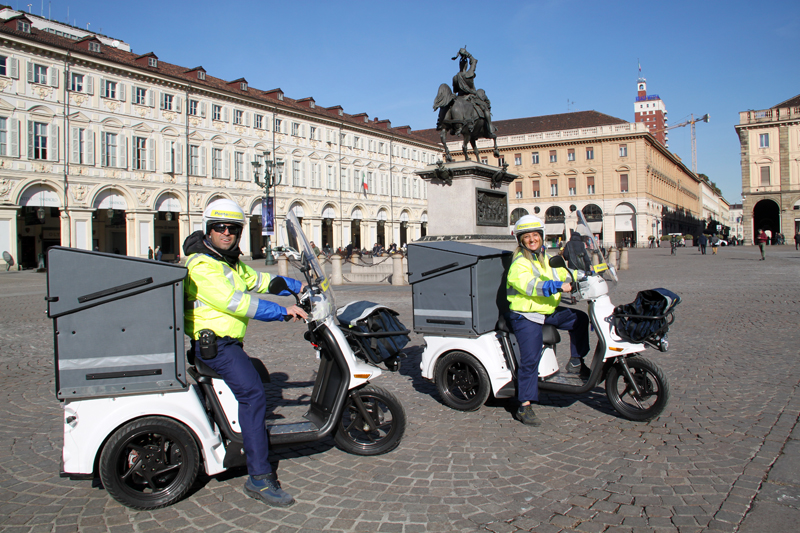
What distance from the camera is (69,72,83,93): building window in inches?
1443

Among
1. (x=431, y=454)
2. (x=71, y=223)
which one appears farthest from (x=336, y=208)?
(x=431, y=454)

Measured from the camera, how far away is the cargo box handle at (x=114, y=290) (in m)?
3.08

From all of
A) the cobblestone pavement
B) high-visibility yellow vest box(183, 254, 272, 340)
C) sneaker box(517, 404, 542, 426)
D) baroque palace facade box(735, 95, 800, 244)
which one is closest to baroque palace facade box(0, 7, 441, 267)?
the cobblestone pavement

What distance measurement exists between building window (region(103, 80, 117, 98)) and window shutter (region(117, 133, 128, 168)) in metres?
2.63

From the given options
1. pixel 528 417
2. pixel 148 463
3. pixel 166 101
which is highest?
pixel 166 101

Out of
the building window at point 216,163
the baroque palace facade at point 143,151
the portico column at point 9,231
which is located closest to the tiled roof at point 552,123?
the baroque palace facade at point 143,151

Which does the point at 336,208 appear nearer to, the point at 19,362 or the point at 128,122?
the point at 128,122

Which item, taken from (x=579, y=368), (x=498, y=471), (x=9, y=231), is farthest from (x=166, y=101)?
(x=498, y=471)

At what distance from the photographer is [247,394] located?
333 cm

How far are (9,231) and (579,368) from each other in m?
37.3

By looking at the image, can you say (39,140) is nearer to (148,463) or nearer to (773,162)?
(148,463)

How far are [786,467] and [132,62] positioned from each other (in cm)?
4471

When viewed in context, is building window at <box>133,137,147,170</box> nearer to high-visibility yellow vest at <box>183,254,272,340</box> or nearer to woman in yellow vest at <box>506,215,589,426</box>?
woman in yellow vest at <box>506,215,589,426</box>

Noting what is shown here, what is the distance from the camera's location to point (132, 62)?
1572 inches
